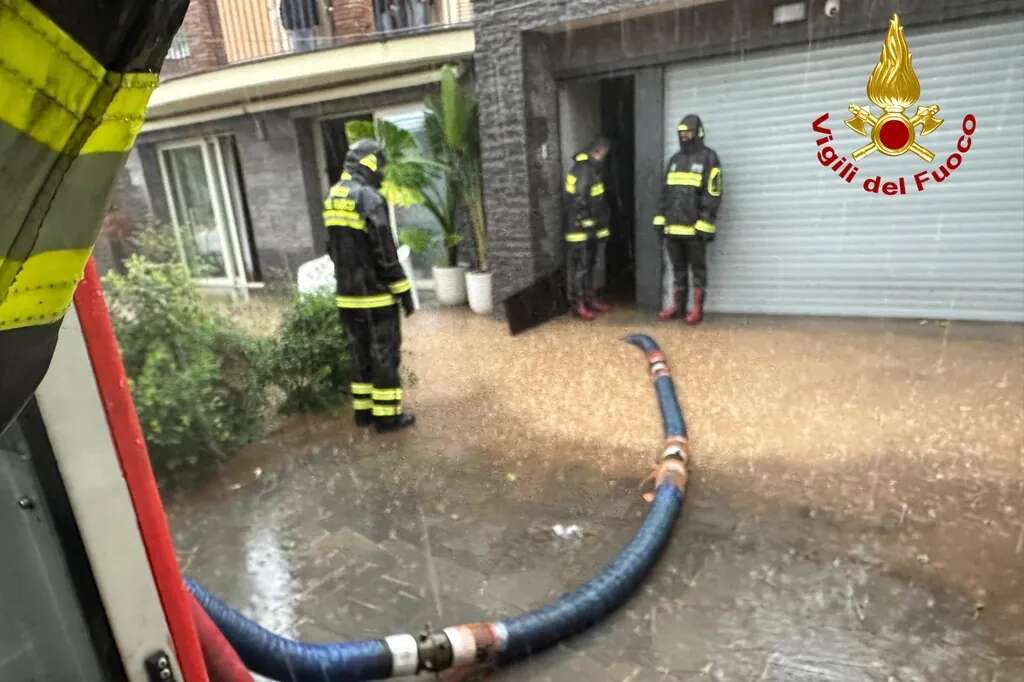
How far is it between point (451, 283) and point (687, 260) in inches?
112

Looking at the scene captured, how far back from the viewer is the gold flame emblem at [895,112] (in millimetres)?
2023

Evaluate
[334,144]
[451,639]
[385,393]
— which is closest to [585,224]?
[385,393]

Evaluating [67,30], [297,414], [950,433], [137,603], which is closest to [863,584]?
[950,433]

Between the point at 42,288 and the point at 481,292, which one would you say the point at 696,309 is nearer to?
the point at 481,292

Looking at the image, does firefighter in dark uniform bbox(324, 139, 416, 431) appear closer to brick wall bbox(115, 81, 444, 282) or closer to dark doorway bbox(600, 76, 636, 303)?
dark doorway bbox(600, 76, 636, 303)

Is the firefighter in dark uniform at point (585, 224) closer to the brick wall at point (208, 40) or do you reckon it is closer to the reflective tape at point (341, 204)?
the reflective tape at point (341, 204)

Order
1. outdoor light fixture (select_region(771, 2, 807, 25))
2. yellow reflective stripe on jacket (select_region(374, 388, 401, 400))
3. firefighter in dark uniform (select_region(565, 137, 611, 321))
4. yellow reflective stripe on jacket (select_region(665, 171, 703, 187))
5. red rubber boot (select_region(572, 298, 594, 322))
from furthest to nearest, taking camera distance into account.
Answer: red rubber boot (select_region(572, 298, 594, 322)) → firefighter in dark uniform (select_region(565, 137, 611, 321)) → yellow reflective stripe on jacket (select_region(665, 171, 703, 187)) → yellow reflective stripe on jacket (select_region(374, 388, 401, 400)) → outdoor light fixture (select_region(771, 2, 807, 25))

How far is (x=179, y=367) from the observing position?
399 centimetres

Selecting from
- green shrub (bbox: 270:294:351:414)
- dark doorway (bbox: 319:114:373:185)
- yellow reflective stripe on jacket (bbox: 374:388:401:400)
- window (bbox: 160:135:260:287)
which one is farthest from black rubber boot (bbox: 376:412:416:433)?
dark doorway (bbox: 319:114:373:185)

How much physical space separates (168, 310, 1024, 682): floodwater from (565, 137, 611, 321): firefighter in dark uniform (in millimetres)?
1434

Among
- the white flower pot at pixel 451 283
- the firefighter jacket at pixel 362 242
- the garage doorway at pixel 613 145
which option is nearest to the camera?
the firefighter jacket at pixel 362 242

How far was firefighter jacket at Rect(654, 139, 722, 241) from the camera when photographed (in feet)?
18.9

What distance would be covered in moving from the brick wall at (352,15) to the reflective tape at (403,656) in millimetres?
2067

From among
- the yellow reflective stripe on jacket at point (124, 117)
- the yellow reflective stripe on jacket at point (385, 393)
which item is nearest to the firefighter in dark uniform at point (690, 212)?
the yellow reflective stripe on jacket at point (385, 393)
